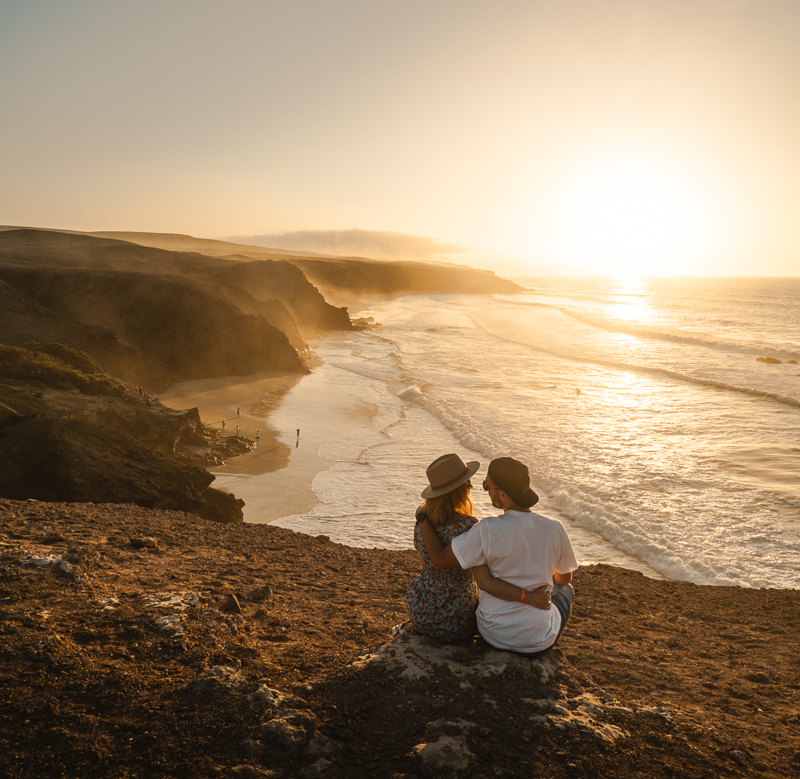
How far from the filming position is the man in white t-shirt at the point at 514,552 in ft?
11.8

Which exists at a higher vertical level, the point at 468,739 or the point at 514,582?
the point at 514,582

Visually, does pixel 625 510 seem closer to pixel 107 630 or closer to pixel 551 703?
pixel 551 703

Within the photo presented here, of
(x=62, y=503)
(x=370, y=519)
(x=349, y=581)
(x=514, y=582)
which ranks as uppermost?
(x=514, y=582)

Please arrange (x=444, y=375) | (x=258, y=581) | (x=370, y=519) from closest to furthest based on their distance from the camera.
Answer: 1. (x=258, y=581)
2. (x=370, y=519)
3. (x=444, y=375)

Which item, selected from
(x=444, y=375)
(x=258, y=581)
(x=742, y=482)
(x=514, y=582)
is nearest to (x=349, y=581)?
(x=258, y=581)

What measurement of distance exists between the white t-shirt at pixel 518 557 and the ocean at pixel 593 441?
714 cm

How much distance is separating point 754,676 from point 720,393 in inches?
993

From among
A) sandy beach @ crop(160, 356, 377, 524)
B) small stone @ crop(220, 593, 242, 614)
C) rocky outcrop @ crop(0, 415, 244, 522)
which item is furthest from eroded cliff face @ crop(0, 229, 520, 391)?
small stone @ crop(220, 593, 242, 614)

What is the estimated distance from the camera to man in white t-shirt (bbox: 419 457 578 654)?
359 cm

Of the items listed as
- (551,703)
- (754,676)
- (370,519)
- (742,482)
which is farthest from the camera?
(742,482)

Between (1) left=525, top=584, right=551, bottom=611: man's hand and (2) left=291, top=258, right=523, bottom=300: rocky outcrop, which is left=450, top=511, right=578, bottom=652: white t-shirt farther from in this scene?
(2) left=291, top=258, right=523, bottom=300: rocky outcrop

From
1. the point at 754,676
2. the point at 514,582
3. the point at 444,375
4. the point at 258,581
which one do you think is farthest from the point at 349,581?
the point at 444,375

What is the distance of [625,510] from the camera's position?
1290 centimetres

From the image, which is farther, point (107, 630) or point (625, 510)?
point (625, 510)
